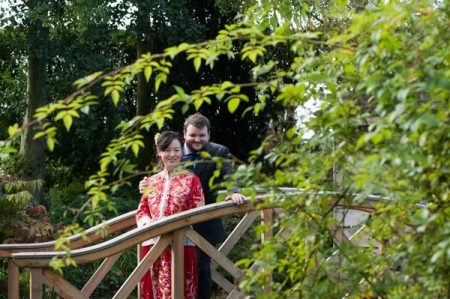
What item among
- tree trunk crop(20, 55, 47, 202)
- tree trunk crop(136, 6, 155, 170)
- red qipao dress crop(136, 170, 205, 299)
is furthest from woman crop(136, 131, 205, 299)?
tree trunk crop(20, 55, 47, 202)

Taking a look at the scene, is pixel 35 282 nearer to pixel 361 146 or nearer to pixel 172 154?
pixel 172 154

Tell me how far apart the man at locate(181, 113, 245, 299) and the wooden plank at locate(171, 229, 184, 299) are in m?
0.54

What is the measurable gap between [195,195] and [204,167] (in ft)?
1.28

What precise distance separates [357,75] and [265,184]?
0.57 metres

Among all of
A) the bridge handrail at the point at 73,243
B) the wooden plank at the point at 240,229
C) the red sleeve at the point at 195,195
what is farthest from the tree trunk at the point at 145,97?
the red sleeve at the point at 195,195

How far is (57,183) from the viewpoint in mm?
16609

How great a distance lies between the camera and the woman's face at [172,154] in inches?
244

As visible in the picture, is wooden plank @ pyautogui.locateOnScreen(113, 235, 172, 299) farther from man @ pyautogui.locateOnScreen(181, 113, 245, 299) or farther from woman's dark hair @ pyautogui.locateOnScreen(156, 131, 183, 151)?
man @ pyautogui.locateOnScreen(181, 113, 245, 299)

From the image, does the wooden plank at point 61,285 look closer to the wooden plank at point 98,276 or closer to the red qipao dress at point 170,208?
the red qipao dress at point 170,208

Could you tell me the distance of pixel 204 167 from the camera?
22.4ft

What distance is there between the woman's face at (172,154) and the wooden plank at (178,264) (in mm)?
426

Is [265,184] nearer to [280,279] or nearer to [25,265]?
[25,265]

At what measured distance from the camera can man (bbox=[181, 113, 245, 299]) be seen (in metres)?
6.52

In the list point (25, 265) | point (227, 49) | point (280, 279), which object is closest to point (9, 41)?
point (280, 279)
